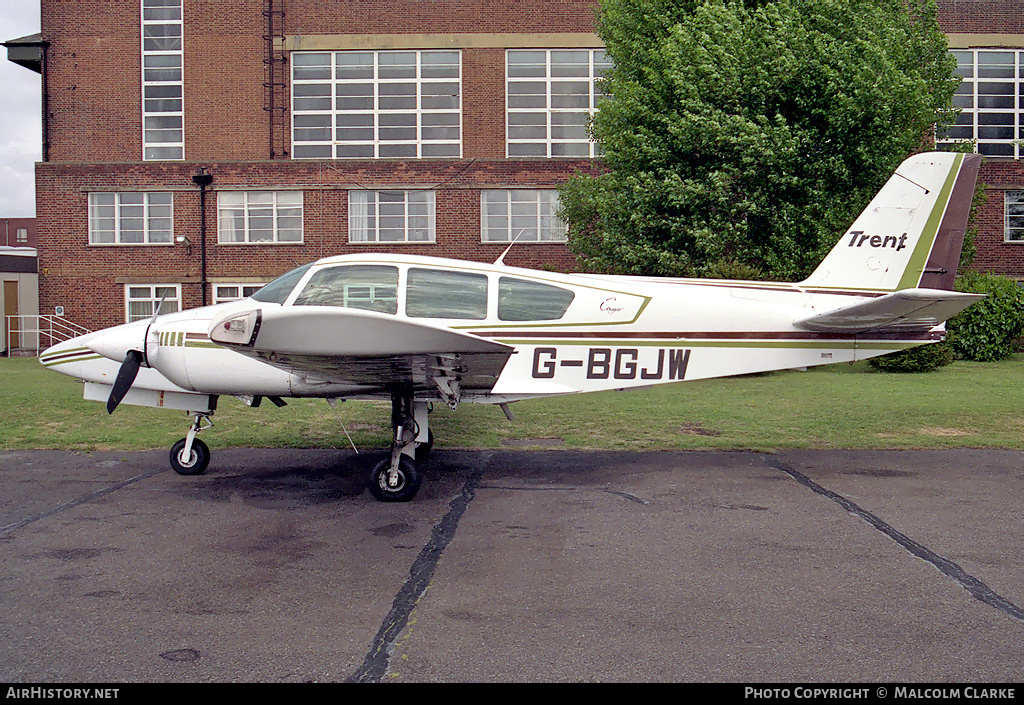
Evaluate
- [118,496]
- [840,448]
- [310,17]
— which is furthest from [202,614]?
[310,17]

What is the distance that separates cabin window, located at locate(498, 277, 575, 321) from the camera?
816 centimetres

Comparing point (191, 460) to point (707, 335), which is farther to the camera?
point (191, 460)

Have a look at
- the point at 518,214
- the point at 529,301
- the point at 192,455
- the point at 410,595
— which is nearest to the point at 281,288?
the point at 192,455

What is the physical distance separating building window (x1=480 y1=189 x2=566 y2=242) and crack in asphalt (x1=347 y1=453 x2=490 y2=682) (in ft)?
70.0

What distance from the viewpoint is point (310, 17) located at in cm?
2895

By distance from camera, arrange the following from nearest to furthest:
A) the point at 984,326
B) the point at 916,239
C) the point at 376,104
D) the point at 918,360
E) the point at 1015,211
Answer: the point at 916,239
the point at 918,360
the point at 984,326
the point at 1015,211
the point at 376,104

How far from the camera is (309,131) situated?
2917 cm

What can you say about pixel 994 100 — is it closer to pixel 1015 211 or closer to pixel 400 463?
pixel 1015 211

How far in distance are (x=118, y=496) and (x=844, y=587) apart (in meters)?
6.23

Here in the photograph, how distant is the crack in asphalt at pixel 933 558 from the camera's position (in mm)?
4648

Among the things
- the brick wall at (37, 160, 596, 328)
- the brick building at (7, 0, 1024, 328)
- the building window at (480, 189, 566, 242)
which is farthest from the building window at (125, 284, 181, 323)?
the building window at (480, 189, 566, 242)

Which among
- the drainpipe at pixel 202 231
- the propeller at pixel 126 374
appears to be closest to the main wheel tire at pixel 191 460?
the propeller at pixel 126 374

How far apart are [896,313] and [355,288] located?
5391mm

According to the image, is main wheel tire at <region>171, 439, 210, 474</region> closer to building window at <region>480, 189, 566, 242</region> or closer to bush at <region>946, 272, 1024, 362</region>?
bush at <region>946, 272, 1024, 362</region>
